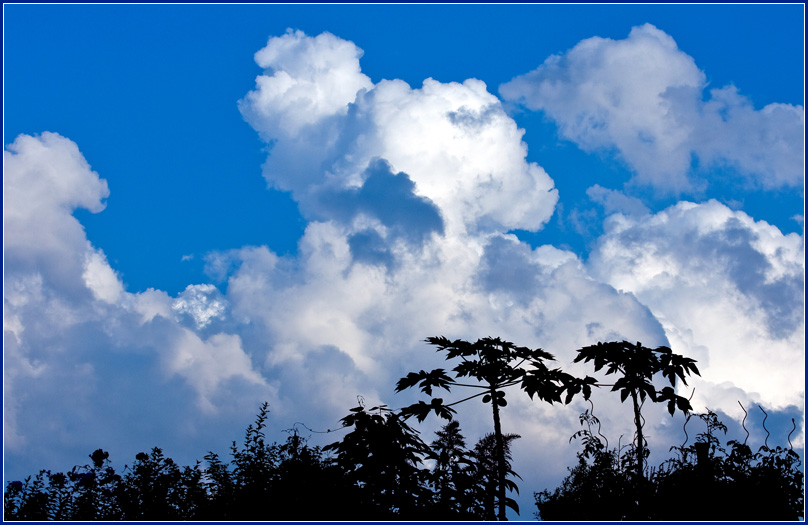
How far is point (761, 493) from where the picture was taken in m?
8.23

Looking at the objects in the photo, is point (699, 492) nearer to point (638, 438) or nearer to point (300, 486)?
point (638, 438)

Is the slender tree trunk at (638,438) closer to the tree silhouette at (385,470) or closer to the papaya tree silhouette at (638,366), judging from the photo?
the papaya tree silhouette at (638,366)

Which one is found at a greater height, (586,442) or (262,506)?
(586,442)

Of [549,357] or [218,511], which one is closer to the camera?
[218,511]

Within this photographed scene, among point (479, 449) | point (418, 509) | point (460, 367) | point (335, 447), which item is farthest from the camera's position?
point (479, 449)

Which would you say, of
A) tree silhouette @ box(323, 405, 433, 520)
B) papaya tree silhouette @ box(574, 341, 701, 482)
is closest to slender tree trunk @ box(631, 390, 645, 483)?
papaya tree silhouette @ box(574, 341, 701, 482)

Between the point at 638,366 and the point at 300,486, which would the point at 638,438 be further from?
the point at 300,486

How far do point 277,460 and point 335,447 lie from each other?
134cm

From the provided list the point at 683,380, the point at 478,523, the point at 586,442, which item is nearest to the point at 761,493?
the point at 683,380

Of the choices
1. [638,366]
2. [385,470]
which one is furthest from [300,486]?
[638,366]

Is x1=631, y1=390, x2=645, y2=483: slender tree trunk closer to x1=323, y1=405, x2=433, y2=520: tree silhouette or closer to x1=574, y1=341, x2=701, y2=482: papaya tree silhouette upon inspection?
x1=574, y1=341, x2=701, y2=482: papaya tree silhouette

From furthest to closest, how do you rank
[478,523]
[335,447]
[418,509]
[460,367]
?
[460,367], [335,447], [418,509], [478,523]

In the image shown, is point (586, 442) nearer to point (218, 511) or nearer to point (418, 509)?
point (418, 509)

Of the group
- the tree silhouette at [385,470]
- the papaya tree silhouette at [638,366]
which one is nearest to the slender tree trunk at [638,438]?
the papaya tree silhouette at [638,366]
